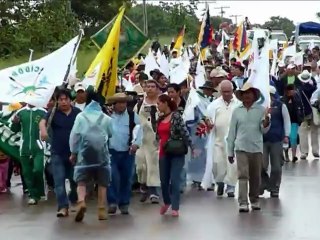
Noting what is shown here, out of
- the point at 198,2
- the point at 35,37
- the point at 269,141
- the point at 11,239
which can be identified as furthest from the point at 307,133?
the point at 198,2

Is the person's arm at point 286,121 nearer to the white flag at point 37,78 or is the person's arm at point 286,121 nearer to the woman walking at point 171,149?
the woman walking at point 171,149

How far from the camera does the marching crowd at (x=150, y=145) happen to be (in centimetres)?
1247

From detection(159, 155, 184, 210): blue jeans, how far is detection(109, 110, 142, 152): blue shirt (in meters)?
0.52

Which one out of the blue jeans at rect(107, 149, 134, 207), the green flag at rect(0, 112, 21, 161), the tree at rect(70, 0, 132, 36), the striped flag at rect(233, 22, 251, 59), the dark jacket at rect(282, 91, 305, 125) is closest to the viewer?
the blue jeans at rect(107, 149, 134, 207)

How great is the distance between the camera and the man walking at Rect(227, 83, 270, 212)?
42.1ft

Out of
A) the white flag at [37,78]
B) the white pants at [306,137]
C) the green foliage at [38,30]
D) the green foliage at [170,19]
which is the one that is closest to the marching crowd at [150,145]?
the white flag at [37,78]

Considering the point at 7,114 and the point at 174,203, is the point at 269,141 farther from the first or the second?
the point at 7,114

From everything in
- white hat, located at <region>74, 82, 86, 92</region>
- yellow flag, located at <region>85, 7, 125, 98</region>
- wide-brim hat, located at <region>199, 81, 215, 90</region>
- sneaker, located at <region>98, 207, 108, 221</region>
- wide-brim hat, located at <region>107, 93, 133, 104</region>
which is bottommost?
sneaker, located at <region>98, 207, 108, 221</region>

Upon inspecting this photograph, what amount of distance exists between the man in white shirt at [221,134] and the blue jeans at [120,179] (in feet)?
6.35

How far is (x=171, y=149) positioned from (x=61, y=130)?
1504mm

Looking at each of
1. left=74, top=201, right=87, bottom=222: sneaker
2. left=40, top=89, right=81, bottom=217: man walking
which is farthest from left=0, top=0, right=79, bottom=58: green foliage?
left=74, top=201, right=87, bottom=222: sneaker

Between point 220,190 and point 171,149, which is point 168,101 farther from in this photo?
point 220,190

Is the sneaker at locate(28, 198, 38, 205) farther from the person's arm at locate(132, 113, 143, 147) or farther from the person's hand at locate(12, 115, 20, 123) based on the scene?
the person's arm at locate(132, 113, 143, 147)

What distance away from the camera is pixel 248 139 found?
12.8 metres
